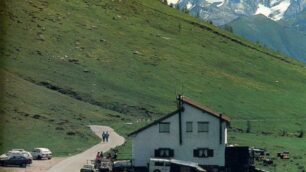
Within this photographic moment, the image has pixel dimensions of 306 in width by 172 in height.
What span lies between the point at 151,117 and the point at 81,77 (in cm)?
2684

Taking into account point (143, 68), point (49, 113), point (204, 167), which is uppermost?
point (143, 68)

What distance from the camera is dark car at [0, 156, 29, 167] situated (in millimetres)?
85125

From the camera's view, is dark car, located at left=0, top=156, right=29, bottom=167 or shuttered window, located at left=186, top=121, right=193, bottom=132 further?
shuttered window, located at left=186, top=121, right=193, bottom=132

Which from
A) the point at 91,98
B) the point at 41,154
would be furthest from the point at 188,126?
the point at 91,98

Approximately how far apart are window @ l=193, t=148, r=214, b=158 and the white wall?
0.33m

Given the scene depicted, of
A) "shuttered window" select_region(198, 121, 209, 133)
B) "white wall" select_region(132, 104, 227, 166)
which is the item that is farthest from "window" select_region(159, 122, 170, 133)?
"shuttered window" select_region(198, 121, 209, 133)

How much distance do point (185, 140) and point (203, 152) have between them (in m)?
2.39

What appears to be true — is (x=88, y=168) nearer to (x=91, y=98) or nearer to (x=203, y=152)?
(x=203, y=152)

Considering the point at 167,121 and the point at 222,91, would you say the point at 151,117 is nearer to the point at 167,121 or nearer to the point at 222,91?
the point at 222,91

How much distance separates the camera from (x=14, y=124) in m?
118

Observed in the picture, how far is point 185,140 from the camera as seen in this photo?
3519 inches

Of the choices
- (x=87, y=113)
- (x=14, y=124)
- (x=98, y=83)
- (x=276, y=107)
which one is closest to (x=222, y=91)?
(x=276, y=107)

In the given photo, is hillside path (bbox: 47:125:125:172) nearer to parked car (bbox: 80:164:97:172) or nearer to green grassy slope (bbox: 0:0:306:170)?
parked car (bbox: 80:164:97:172)

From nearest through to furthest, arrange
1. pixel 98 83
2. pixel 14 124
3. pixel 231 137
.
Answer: pixel 14 124, pixel 231 137, pixel 98 83
